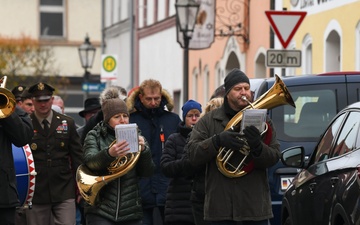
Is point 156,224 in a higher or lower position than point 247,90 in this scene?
lower

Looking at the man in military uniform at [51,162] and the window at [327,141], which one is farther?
the man in military uniform at [51,162]

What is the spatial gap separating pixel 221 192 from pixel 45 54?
47219 mm

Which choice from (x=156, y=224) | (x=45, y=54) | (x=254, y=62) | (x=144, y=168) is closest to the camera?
(x=144, y=168)

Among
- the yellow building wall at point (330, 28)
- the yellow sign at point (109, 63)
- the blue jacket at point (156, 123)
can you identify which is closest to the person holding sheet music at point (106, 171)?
the blue jacket at point (156, 123)

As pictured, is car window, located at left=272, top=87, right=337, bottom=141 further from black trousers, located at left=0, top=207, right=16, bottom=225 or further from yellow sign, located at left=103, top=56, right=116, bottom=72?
yellow sign, located at left=103, top=56, right=116, bottom=72

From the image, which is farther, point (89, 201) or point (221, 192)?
point (89, 201)

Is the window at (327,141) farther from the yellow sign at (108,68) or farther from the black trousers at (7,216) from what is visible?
the yellow sign at (108,68)

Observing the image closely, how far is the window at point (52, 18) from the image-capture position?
60.8 m

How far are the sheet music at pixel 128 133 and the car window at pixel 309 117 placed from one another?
253 centimetres

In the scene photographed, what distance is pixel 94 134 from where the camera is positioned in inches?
420

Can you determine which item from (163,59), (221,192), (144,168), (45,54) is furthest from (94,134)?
(45,54)

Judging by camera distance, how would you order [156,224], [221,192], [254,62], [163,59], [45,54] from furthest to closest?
[45,54] < [163,59] < [254,62] < [156,224] < [221,192]

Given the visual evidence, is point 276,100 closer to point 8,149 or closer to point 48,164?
point 8,149

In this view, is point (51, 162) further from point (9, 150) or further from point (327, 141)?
point (327, 141)
